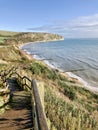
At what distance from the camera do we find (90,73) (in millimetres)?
35969

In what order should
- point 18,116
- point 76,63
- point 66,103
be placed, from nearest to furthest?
point 18,116 < point 66,103 < point 76,63

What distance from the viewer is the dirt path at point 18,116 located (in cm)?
609

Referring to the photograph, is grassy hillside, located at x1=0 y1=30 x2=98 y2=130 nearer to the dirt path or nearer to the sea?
the dirt path

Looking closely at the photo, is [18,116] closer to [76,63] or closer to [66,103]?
[66,103]

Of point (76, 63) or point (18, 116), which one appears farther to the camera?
point (76, 63)

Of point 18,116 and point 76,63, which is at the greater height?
point 18,116

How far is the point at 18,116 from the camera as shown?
6.92m

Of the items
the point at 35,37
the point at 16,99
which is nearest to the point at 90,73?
the point at 16,99

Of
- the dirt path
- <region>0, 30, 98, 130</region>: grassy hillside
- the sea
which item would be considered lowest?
the sea

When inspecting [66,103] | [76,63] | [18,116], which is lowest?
[76,63]

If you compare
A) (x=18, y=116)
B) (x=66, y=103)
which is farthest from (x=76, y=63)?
(x=18, y=116)

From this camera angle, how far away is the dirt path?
20.0 ft

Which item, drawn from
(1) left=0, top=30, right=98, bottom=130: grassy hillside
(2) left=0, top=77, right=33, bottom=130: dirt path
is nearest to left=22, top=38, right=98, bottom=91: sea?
(1) left=0, top=30, right=98, bottom=130: grassy hillside

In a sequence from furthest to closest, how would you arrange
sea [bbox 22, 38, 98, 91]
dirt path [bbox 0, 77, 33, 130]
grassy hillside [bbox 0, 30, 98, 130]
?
sea [bbox 22, 38, 98, 91] < grassy hillside [bbox 0, 30, 98, 130] < dirt path [bbox 0, 77, 33, 130]
